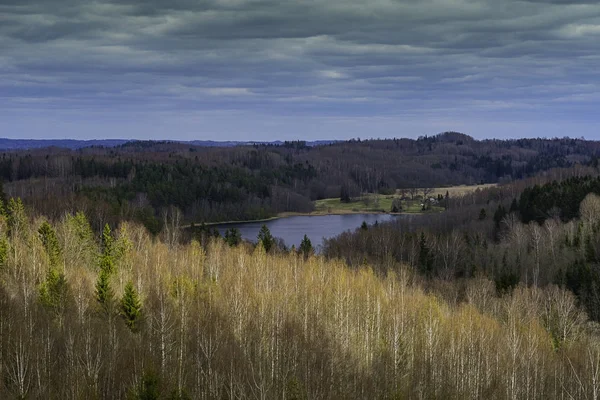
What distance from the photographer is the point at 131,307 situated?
108 ft

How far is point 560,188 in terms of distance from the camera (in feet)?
297

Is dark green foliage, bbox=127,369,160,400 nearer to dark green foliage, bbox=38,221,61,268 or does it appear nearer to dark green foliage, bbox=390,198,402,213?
dark green foliage, bbox=38,221,61,268

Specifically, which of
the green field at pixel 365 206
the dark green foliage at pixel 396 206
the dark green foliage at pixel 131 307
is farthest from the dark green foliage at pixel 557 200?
the dark green foliage at pixel 396 206

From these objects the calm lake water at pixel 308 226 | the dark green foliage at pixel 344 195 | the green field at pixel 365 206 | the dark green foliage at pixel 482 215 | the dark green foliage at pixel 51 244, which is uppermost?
the dark green foliage at pixel 51 244

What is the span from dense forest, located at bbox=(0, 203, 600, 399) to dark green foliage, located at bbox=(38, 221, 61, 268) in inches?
5.8

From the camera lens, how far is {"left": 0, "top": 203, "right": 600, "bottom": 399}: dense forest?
26.2 meters

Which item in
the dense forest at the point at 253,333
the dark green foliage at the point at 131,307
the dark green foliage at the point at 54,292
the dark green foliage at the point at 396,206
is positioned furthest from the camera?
the dark green foliage at the point at 396,206

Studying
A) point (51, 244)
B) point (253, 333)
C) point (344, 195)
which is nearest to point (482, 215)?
point (51, 244)

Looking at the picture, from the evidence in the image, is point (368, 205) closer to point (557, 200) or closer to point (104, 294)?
point (557, 200)

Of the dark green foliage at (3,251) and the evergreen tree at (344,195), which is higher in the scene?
the dark green foliage at (3,251)

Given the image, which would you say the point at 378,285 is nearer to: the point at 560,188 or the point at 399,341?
the point at 399,341

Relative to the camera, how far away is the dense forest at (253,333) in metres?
26.2

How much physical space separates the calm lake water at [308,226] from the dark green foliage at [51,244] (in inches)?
2245

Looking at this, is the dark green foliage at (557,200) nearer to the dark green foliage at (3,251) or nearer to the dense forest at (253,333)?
the dense forest at (253,333)
